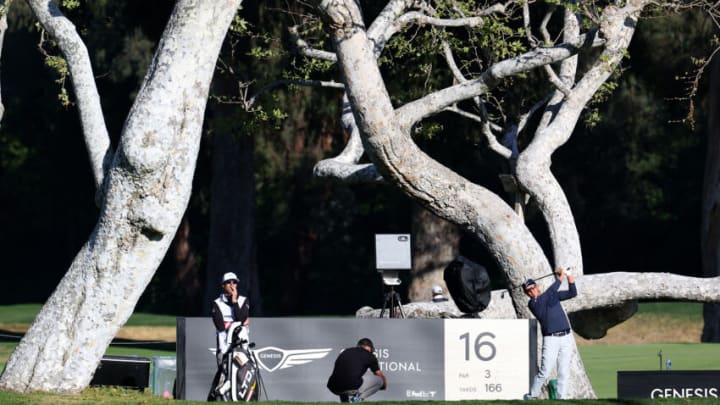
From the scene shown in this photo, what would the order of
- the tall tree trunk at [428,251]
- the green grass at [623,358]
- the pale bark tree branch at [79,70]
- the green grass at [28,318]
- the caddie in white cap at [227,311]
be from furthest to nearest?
the green grass at [28,318] → the tall tree trunk at [428,251] → the green grass at [623,358] → the pale bark tree branch at [79,70] → the caddie in white cap at [227,311]

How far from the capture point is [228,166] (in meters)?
35.8

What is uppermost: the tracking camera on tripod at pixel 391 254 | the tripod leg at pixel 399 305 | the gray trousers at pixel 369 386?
the tracking camera on tripod at pixel 391 254

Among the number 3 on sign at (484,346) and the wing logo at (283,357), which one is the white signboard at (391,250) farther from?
the number 3 on sign at (484,346)

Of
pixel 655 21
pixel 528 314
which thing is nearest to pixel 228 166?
pixel 655 21

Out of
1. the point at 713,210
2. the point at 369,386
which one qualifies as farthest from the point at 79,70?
the point at 713,210

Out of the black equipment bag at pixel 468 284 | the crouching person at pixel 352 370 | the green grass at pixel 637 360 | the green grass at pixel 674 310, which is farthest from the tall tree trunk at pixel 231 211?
the crouching person at pixel 352 370

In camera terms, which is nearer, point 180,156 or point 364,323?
point 180,156

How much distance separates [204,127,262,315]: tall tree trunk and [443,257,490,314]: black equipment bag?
60.0 feet

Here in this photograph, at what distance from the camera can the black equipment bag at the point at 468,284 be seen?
58.3 ft

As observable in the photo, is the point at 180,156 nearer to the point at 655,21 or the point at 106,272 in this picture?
the point at 106,272

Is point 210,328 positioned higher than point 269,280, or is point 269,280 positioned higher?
point 269,280

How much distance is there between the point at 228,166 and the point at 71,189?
66.7ft

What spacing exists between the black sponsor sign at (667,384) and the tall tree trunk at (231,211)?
1999 centimetres

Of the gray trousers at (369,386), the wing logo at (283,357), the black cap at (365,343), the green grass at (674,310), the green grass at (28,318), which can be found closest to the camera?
the black cap at (365,343)
